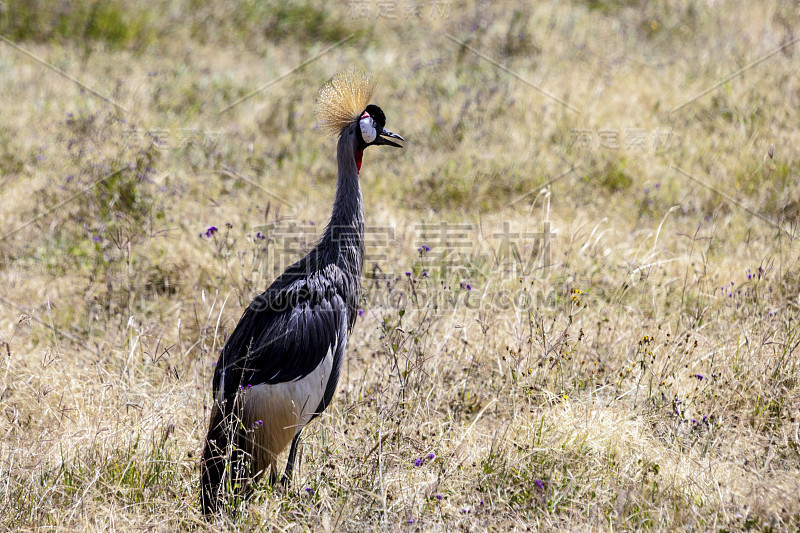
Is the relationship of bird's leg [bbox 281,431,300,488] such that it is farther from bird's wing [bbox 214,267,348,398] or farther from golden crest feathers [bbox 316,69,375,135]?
golden crest feathers [bbox 316,69,375,135]

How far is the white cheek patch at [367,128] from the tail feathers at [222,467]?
1.43 m

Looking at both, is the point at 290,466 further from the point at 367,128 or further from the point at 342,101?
the point at 342,101

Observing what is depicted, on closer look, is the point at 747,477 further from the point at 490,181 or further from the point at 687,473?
the point at 490,181

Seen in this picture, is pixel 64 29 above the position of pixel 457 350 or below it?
above

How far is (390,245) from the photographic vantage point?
5086 millimetres

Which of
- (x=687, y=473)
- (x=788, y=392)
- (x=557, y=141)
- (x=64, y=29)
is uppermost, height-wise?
(x=64, y=29)

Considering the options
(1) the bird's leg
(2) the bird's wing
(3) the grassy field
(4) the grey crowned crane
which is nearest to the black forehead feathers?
(4) the grey crowned crane

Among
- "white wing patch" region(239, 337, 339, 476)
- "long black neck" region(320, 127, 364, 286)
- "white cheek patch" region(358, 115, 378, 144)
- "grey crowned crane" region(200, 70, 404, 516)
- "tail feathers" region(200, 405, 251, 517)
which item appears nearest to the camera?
"tail feathers" region(200, 405, 251, 517)

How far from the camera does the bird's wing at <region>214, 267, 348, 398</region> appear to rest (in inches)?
119

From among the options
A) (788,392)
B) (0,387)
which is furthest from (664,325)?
(0,387)

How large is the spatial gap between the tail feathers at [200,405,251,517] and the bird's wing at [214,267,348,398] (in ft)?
0.56

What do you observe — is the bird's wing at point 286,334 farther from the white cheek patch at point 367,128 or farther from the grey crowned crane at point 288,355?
the white cheek patch at point 367,128

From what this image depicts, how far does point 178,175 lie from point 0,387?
2517 millimetres

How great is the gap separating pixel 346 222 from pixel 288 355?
0.69 meters
